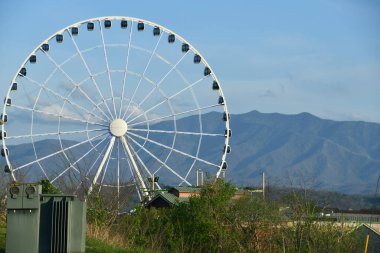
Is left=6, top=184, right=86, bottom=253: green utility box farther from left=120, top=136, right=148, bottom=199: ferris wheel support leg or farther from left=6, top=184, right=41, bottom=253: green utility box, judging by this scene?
left=120, top=136, right=148, bottom=199: ferris wheel support leg

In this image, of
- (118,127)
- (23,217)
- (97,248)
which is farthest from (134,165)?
(23,217)

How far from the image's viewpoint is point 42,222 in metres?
20.8

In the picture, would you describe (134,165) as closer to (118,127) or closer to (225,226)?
(118,127)

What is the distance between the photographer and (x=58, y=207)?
807 inches

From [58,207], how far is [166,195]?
4430cm

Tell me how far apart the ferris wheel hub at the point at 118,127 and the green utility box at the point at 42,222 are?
34.5 m

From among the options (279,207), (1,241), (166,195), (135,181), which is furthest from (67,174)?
(1,241)

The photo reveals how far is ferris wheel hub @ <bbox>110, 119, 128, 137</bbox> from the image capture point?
55.4m

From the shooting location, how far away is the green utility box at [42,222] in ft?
66.5

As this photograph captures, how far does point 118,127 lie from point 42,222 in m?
34.7

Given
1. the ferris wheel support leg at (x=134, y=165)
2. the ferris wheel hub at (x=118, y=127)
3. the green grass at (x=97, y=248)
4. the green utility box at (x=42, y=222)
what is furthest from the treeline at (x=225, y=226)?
the ferris wheel hub at (x=118, y=127)

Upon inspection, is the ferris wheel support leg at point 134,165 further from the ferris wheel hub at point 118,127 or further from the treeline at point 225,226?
the treeline at point 225,226

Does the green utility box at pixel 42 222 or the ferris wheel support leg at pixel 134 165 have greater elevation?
the ferris wheel support leg at pixel 134 165

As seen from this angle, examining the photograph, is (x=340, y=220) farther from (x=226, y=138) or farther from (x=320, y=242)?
(x=226, y=138)
